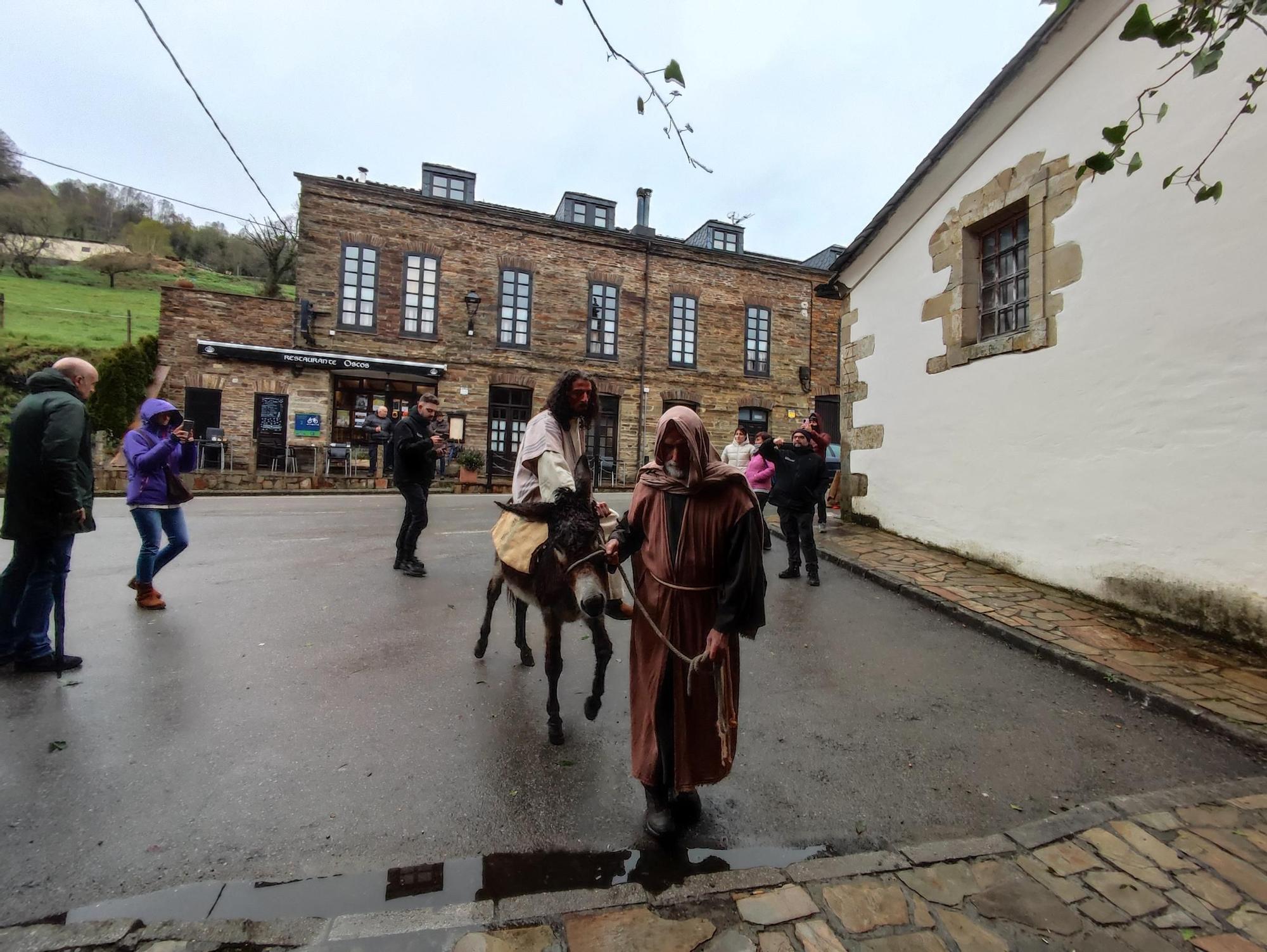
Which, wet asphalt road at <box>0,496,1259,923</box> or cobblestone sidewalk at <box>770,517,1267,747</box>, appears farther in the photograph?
cobblestone sidewalk at <box>770,517,1267,747</box>

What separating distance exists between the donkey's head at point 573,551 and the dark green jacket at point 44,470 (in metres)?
2.89

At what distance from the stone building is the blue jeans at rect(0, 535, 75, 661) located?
14679 mm

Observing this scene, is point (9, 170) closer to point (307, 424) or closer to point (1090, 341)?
point (307, 424)

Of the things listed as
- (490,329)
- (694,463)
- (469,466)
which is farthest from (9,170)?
(694,463)

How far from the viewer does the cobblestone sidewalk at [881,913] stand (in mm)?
1922

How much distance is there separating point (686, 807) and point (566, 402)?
218cm

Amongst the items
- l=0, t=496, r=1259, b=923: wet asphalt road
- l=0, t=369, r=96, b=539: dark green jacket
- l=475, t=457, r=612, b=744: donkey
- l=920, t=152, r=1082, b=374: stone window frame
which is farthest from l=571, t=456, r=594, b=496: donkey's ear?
l=920, t=152, r=1082, b=374: stone window frame

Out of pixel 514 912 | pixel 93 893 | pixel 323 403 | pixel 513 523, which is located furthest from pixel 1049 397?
pixel 323 403

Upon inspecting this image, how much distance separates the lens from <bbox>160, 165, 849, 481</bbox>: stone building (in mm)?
17109

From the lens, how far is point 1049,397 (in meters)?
6.07

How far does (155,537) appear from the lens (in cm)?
520

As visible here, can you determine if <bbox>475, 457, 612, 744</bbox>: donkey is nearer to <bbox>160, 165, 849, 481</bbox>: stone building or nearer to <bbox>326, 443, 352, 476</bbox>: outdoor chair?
<bbox>160, 165, 849, 481</bbox>: stone building

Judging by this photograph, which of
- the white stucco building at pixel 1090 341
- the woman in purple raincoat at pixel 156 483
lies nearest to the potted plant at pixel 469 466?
the woman in purple raincoat at pixel 156 483

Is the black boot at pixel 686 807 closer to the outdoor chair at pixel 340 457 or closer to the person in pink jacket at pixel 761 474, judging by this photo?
the person in pink jacket at pixel 761 474
